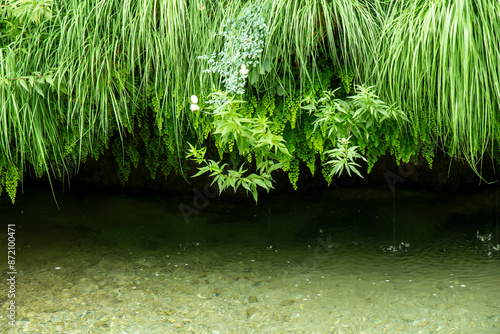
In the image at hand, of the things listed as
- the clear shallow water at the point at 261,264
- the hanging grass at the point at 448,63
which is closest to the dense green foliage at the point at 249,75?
the hanging grass at the point at 448,63

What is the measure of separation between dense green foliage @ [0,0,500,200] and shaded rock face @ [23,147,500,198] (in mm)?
1298

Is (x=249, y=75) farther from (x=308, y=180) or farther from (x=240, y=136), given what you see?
(x=308, y=180)

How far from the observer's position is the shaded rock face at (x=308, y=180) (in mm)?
3680

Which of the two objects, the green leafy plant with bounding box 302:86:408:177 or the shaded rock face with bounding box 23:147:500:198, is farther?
the shaded rock face with bounding box 23:147:500:198

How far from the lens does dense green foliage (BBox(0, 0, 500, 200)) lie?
6.56 feet

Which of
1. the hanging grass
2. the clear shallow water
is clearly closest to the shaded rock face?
the clear shallow water

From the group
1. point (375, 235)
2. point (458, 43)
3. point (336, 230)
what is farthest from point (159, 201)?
point (458, 43)

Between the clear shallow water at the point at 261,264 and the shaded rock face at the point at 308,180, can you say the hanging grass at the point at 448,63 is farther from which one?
the shaded rock face at the point at 308,180

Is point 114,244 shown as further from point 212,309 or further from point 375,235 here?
point 375,235

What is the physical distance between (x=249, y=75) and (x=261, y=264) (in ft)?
3.73

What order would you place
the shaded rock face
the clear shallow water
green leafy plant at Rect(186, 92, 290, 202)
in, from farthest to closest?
the shaded rock face < the clear shallow water < green leafy plant at Rect(186, 92, 290, 202)

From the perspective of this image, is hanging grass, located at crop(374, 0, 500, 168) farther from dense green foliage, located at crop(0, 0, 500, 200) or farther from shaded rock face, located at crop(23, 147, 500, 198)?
shaded rock face, located at crop(23, 147, 500, 198)

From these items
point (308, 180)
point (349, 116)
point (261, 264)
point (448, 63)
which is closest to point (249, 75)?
point (349, 116)

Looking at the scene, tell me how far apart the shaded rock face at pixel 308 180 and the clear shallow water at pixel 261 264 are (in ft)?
0.32
